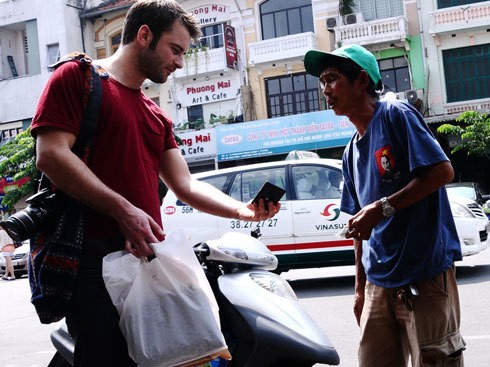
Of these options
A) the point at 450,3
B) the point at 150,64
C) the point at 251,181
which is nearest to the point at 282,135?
the point at 450,3

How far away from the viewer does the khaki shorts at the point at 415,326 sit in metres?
2.75

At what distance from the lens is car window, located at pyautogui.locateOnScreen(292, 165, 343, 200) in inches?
361

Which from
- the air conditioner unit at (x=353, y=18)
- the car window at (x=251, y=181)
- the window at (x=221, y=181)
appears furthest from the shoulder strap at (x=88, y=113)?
the air conditioner unit at (x=353, y=18)

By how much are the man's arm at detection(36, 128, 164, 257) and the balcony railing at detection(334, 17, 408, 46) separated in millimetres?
22184

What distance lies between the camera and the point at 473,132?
20656mm

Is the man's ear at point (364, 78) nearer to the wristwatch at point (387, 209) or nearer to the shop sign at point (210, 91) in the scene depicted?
the wristwatch at point (387, 209)

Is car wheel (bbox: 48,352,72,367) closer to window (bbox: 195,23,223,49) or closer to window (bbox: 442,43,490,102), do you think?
window (bbox: 442,43,490,102)

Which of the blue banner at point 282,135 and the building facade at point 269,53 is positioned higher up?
the building facade at point 269,53

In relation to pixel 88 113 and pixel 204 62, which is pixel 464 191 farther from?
pixel 88 113

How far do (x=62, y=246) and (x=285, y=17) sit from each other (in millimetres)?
24684

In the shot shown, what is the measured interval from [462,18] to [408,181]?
866 inches

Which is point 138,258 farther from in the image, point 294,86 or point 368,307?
point 294,86

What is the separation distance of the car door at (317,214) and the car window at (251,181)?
0.25 m

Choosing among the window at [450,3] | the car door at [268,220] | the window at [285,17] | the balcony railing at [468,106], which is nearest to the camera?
the car door at [268,220]
